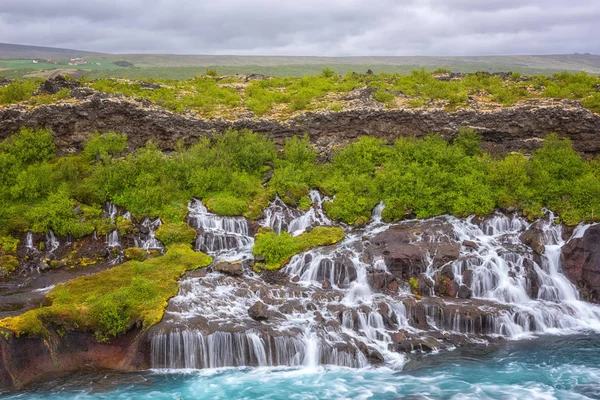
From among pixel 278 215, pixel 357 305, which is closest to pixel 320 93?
pixel 278 215

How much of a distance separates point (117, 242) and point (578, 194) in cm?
2517

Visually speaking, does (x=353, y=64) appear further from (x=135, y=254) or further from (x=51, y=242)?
(x=51, y=242)

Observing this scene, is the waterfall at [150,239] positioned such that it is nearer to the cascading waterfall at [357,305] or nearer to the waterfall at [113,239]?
the waterfall at [113,239]

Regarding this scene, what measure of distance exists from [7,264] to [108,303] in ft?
26.3

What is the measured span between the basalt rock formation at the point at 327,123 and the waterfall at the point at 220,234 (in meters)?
8.36

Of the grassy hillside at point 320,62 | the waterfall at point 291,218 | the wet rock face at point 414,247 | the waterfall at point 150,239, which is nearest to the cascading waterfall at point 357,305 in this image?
the wet rock face at point 414,247

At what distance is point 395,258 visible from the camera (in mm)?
22578

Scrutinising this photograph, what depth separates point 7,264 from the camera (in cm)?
2214

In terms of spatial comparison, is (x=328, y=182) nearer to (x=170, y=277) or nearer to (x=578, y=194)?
(x=170, y=277)

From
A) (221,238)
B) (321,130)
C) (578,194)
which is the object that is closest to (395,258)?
(221,238)

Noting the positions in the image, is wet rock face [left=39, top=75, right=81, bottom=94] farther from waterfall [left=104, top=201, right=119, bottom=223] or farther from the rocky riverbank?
waterfall [left=104, top=201, right=119, bottom=223]

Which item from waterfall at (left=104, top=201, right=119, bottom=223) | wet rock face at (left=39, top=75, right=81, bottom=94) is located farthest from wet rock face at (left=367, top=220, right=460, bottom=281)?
wet rock face at (left=39, top=75, right=81, bottom=94)

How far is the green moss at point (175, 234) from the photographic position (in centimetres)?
2447

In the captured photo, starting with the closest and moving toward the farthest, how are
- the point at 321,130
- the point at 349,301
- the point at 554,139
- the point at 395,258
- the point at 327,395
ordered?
the point at 327,395 < the point at 349,301 < the point at 395,258 < the point at 554,139 < the point at 321,130
